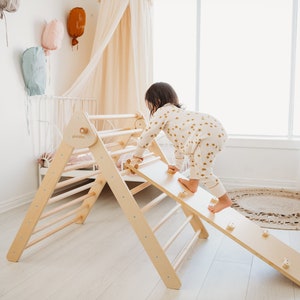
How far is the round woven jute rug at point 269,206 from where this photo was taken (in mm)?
2781

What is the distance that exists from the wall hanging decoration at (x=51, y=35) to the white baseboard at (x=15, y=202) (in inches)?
48.5

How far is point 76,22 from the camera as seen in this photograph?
147 inches

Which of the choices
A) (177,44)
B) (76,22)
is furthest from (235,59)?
(76,22)

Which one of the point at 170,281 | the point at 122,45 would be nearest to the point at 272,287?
the point at 170,281

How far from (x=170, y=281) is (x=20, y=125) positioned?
2.03m

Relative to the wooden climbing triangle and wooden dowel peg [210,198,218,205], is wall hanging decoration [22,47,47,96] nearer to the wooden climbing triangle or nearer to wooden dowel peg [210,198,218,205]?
the wooden climbing triangle

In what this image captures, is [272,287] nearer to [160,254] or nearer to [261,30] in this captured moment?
[160,254]

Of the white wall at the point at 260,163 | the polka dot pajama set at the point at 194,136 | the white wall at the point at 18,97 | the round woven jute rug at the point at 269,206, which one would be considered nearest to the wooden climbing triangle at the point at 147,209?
the polka dot pajama set at the point at 194,136

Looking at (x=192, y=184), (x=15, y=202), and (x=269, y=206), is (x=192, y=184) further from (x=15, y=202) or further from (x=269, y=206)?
(x=15, y=202)

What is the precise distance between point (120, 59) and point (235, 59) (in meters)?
1.18

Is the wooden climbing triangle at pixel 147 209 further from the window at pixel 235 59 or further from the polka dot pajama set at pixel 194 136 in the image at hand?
the window at pixel 235 59

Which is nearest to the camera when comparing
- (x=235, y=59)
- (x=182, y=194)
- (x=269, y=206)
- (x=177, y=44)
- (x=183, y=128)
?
(x=182, y=194)

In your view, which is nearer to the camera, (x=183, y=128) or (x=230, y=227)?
(x=230, y=227)

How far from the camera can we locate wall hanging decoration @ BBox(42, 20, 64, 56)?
3.40m
